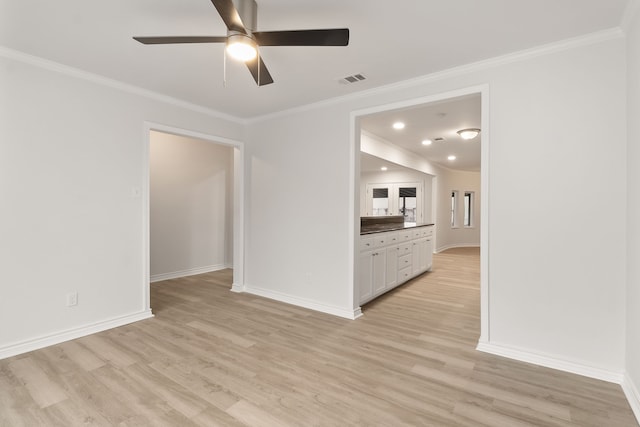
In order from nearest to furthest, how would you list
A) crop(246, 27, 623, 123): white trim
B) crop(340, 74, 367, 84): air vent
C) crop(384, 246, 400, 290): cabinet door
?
crop(246, 27, 623, 123): white trim < crop(340, 74, 367, 84): air vent < crop(384, 246, 400, 290): cabinet door

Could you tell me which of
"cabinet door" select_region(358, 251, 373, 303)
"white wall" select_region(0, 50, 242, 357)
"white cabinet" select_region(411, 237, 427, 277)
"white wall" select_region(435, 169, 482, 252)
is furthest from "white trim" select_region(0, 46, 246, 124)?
"white wall" select_region(435, 169, 482, 252)

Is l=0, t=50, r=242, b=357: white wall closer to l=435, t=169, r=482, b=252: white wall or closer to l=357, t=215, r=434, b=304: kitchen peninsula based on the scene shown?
l=357, t=215, r=434, b=304: kitchen peninsula

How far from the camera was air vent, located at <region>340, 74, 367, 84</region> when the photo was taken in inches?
121

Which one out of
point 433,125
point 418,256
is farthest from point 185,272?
point 433,125

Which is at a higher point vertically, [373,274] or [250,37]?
[250,37]

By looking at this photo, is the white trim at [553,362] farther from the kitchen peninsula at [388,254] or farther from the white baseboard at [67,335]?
the white baseboard at [67,335]

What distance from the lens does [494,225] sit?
2689mm

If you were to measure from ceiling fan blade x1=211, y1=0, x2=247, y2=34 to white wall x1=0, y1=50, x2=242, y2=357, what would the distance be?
2221 mm

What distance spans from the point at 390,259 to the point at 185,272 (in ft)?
12.5

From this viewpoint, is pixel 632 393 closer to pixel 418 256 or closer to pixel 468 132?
pixel 418 256

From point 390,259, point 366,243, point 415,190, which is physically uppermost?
point 415,190

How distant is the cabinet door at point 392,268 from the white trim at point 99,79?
3248mm

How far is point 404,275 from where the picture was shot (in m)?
5.10

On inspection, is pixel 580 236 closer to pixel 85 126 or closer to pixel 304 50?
pixel 304 50
